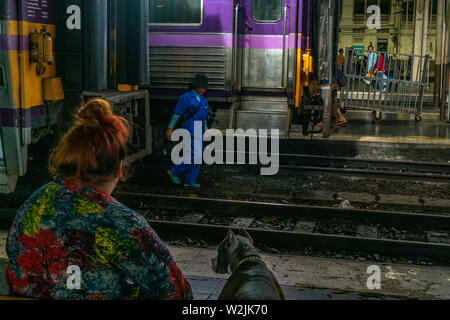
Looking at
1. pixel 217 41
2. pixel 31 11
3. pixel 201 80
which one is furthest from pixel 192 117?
pixel 31 11

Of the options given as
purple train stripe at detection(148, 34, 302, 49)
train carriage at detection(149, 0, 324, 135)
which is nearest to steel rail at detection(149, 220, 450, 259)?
train carriage at detection(149, 0, 324, 135)

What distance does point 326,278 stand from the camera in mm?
5496

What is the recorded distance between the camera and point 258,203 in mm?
7586

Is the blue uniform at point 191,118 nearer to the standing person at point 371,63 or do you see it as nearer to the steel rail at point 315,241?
the steel rail at point 315,241

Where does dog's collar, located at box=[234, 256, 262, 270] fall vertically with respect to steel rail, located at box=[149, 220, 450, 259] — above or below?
above

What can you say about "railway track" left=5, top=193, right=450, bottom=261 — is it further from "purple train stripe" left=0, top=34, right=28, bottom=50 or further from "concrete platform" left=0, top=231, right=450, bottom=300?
"purple train stripe" left=0, top=34, right=28, bottom=50

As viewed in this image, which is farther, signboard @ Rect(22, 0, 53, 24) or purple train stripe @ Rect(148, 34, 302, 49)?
purple train stripe @ Rect(148, 34, 302, 49)

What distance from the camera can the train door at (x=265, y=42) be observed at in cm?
1025

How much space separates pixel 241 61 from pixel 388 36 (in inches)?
1455

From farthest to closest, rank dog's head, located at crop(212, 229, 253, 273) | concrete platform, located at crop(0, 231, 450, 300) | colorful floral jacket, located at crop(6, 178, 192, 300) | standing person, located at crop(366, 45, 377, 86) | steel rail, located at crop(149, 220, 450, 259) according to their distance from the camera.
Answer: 1. standing person, located at crop(366, 45, 377, 86)
2. steel rail, located at crop(149, 220, 450, 259)
3. concrete platform, located at crop(0, 231, 450, 300)
4. dog's head, located at crop(212, 229, 253, 273)
5. colorful floral jacket, located at crop(6, 178, 192, 300)

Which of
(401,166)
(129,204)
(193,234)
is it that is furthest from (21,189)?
(401,166)

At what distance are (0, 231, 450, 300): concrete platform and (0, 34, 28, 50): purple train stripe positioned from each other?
6.63 ft

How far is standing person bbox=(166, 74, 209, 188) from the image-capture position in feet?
28.4

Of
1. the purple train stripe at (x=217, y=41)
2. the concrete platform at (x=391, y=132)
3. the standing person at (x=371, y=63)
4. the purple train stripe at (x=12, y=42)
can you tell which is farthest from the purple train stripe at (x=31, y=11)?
the standing person at (x=371, y=63)
